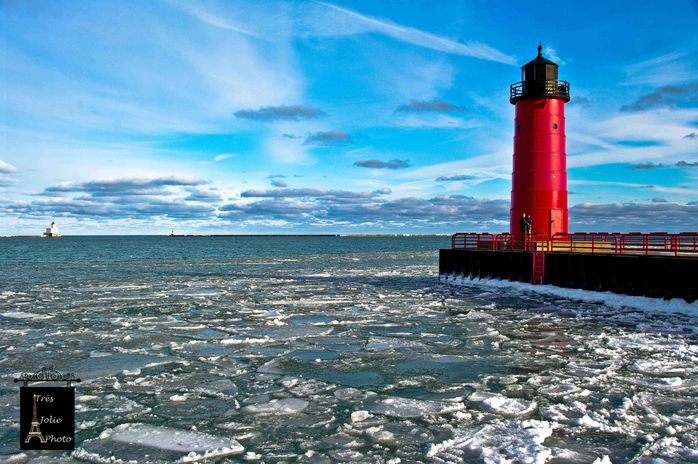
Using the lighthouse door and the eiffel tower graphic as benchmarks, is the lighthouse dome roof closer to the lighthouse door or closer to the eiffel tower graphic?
the lighthouse door

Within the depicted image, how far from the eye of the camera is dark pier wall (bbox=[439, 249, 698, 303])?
16.8 m

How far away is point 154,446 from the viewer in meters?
5.98

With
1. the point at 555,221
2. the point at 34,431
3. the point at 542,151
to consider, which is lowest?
the point at 34,431

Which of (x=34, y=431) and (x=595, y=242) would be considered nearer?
(x=34, y=431)

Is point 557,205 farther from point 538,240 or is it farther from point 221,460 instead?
point 221,460

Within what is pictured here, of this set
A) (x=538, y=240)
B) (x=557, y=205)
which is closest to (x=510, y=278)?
(x=538, y=240)

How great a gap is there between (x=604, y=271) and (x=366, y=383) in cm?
1432

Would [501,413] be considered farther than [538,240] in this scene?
No

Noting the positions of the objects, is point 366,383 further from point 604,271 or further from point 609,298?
point 604,271

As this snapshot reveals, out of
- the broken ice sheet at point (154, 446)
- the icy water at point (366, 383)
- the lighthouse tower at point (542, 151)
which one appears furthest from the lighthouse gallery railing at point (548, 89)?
the broken ice sheet at point (154, 446)

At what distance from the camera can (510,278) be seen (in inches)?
967

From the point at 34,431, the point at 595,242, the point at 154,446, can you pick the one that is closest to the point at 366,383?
the point at 154,446

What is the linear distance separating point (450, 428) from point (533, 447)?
1012 mm

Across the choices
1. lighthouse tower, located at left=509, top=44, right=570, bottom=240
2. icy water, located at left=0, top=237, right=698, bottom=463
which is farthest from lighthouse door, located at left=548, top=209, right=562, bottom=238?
icy water, located at left=0, top=237, right=698, bottom=463
